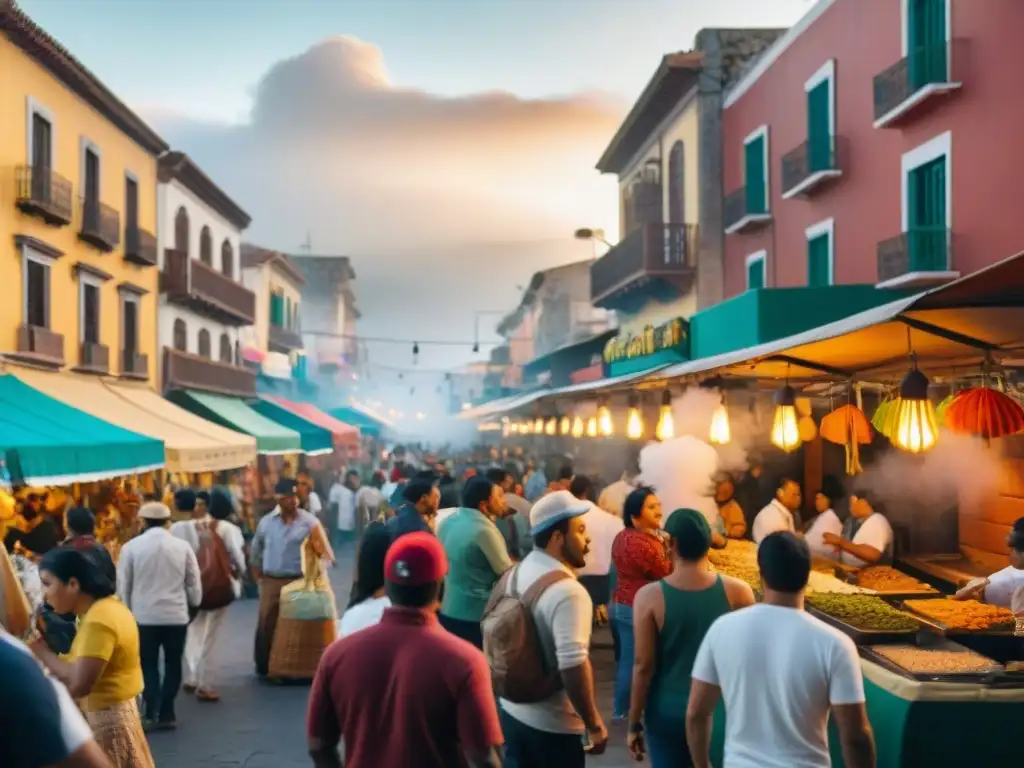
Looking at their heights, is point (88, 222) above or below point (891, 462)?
above

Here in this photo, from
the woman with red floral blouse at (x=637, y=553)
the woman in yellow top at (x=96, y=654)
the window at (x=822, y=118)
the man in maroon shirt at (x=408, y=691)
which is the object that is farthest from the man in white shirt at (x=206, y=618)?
the window at (x=822, y=118)

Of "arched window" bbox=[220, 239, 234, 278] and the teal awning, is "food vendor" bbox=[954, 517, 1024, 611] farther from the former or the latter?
the teal awning

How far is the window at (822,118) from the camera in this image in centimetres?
1734

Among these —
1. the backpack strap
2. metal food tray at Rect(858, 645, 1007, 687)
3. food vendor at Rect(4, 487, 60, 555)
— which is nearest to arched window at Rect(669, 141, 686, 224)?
food vendor at Rect(4, 487, 60, 555)

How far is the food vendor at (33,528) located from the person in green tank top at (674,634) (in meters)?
4.93

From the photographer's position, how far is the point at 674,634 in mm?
5051

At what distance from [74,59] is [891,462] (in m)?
15.8

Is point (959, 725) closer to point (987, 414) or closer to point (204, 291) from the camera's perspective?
point (987, 414)

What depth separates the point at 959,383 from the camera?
1089 cm

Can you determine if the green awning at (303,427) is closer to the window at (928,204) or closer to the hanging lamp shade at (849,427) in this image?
the window at (928,204)

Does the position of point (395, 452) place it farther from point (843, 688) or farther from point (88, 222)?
point (843, 688)

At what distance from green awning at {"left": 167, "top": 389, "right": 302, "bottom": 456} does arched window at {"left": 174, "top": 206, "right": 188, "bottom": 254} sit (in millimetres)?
3991

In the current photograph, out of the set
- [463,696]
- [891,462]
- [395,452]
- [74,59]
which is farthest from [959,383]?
[395,452]

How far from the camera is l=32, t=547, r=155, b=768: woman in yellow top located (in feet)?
16.2
